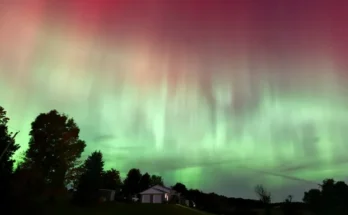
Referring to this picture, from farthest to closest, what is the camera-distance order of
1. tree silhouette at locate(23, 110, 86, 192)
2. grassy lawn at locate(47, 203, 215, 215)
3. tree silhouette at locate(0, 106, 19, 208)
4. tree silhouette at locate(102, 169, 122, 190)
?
tree silhouette at locate(102, 169, 122, 190) → tree silhouette at locate(23, 110, 86, 192) → grassy lawn at locate(47, 203, 215, 215) → tree silhouette at locate(0, 106, 19, 208)

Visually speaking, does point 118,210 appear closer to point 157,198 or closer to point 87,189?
point 87,189

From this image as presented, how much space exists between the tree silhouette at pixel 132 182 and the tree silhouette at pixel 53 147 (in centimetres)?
8446

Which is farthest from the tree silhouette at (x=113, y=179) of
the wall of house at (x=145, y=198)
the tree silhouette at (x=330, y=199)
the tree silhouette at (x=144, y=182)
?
the tree silhouette at (x=330, y=199)

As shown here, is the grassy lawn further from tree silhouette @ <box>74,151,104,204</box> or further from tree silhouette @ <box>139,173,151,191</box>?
tree silhouette @ <box>139,173,151,191</box>

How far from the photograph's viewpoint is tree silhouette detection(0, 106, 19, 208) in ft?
123

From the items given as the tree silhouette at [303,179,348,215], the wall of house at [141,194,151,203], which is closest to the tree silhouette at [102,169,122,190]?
the wall of house at [141,194,151,203]

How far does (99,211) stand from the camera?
54.9 meters

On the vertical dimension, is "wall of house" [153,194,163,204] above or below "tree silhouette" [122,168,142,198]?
below

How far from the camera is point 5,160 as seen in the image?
48062mm

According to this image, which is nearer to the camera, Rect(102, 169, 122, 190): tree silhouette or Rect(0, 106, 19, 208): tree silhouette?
Rect(0, 106, 19, 208): tree silhouette

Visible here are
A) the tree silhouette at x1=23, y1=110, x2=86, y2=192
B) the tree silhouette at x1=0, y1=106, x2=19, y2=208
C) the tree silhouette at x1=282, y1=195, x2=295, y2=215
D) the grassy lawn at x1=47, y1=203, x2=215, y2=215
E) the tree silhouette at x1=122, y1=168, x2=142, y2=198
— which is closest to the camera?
the tree silhouette at x1=0, y1=106, x2=19, y2=208

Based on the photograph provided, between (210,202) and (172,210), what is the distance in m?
45.2

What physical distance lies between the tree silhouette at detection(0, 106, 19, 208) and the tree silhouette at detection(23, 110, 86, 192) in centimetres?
1060

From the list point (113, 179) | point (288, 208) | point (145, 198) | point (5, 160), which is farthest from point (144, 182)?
point (5, 160)
